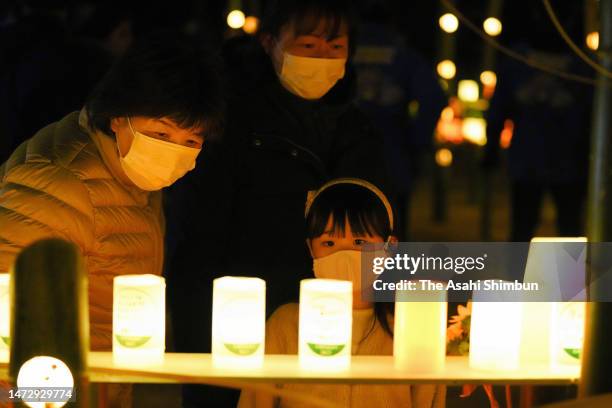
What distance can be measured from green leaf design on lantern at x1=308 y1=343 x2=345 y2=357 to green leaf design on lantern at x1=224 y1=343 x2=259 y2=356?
150mm

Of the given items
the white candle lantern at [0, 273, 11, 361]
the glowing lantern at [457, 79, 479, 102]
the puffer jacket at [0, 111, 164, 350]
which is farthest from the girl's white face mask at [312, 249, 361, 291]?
the glowing lantern at [457, 79, 479, 102]

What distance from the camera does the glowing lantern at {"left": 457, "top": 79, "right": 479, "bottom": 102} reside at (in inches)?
493

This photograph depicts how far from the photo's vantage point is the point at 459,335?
3.58m

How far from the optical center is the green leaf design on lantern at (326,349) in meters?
3.21

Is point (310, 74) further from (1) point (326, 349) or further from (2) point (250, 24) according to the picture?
(2) point (250, 24)

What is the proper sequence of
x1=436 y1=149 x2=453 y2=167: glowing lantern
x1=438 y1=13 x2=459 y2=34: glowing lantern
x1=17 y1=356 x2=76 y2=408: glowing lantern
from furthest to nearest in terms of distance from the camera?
x1=436 y1=149 x2=453 y2=167: glowing lantern
x1=438 y1=13 x2=459 y2=34: glowing lantern
x1=17 y1=356 x2=76 y2=408: glowing lantern

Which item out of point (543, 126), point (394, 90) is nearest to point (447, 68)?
point (543, 126)

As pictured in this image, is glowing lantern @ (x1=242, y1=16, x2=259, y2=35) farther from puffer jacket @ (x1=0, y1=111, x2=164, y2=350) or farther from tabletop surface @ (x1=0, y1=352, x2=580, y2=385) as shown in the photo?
tabletop surface @ (x1=0, y1=352, x2=580, y2=385)

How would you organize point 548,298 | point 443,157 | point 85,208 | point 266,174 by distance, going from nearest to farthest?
1. point 548,298
2. point 85,208
3. point 266,174
4. point 443,157

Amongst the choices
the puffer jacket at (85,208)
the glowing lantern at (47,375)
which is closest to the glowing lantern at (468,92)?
the puffer jacket at (85,208)

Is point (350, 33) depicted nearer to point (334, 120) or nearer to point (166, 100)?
point (334, 120)

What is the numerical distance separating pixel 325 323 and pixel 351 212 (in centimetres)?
79

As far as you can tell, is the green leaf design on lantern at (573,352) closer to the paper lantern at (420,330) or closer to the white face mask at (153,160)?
the paper lantern at (420,330)

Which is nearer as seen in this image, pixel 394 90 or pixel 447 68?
pixel 394 90
